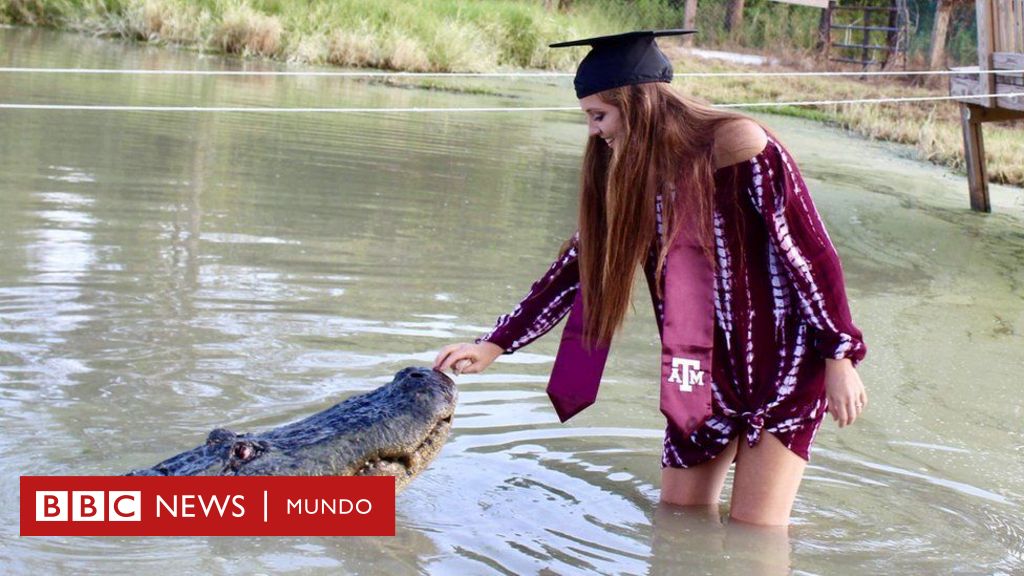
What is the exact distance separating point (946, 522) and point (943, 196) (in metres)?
7.53

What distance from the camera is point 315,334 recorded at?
5230mm

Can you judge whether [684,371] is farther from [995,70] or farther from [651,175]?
[995,70]

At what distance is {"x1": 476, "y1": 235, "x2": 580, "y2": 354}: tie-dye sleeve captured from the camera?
347cm

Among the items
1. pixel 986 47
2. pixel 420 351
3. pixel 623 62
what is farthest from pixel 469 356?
pixel 986 47

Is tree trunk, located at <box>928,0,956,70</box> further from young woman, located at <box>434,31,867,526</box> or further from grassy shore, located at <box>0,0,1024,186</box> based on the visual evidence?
young woman, located at <box>434,31,867,526</box>

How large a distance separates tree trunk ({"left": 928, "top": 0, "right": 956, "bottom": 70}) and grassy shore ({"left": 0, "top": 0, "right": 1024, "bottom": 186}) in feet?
4.18

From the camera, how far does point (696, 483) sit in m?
3.59

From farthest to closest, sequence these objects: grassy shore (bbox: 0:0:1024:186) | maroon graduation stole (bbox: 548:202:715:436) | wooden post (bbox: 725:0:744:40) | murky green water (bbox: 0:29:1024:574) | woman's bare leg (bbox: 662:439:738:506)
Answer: wooden post (bbox: 725:0:744:40)
grassy shore (bbox: 0:0:1024:186)
woman's bare leg (bbox: 662:439:738:506)
murky green water (bbox: 0:29:1024:574)
maroon graduation stole (bbox: 548:202:715:436)

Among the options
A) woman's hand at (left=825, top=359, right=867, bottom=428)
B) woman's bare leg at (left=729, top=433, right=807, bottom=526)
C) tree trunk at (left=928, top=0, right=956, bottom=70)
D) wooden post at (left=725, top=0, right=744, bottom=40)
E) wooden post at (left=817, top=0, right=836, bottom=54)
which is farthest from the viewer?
wooden post at (left=725, top=0, right=744, bottom=40)

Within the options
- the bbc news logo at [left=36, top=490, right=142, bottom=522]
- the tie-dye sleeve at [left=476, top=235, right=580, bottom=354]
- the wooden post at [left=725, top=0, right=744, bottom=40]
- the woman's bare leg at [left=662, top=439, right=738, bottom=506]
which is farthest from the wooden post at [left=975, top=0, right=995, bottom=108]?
the wooden post at [left=725, top=0, right=744, bottom=40]

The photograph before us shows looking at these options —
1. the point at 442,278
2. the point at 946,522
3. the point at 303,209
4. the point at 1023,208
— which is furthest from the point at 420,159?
the point at 946,522

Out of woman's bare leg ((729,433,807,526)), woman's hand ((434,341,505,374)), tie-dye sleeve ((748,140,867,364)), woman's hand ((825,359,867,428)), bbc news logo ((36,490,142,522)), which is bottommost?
bbc news logo ((36,490,142,522))

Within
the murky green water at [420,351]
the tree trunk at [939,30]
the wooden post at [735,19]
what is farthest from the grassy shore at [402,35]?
the murky green water at [420,351]

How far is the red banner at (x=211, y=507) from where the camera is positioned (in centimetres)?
325
